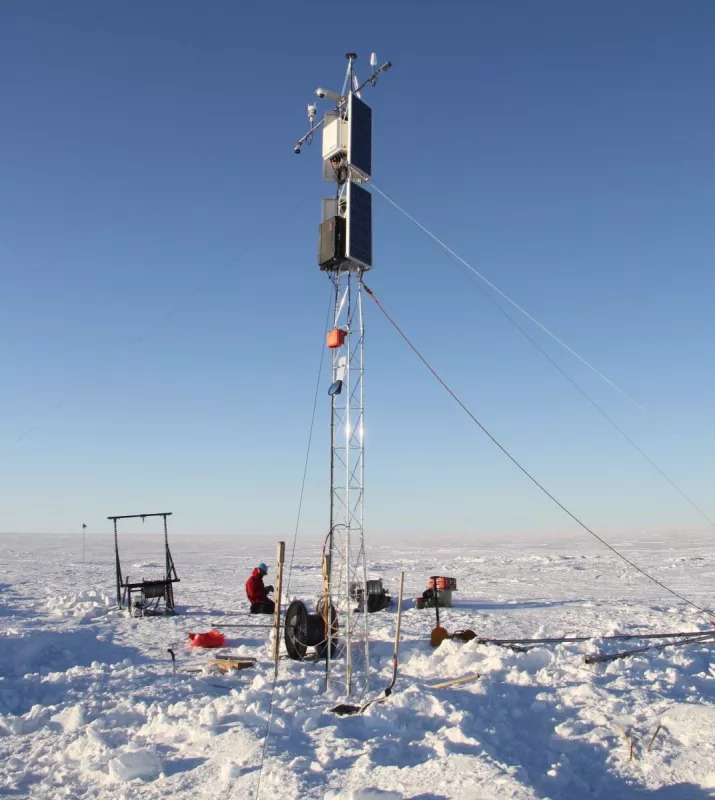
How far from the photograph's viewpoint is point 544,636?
13531 mm

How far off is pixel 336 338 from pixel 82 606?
12675 mm

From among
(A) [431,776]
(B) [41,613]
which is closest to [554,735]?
(A) [431,776]

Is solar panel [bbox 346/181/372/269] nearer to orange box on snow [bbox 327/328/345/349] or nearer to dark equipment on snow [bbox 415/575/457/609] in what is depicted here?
orange box on snow [bbox 327/328/345/349]

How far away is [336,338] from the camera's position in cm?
1122

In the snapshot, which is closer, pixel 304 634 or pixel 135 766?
pixel 135 766

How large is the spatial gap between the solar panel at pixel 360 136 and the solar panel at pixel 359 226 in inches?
18.0

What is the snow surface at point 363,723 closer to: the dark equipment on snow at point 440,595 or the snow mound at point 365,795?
the snow mound at point 365,795

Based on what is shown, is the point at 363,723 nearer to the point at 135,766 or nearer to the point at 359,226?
the point at 135,766

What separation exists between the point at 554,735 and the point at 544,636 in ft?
18.1

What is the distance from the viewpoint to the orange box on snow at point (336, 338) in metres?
11.2

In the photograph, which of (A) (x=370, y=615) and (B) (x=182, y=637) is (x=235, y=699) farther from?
(A) (x=370, y=615)

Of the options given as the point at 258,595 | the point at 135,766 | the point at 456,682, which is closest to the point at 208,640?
the point at 258,595

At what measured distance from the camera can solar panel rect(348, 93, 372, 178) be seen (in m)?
11.4

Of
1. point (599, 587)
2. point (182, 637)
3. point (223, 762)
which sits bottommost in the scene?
point (599, 587)
